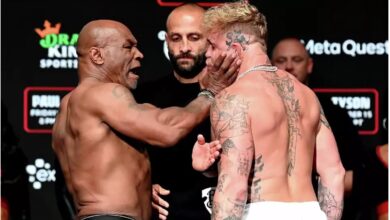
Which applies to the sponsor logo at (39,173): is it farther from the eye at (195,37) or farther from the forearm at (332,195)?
the forearm at (332,195)

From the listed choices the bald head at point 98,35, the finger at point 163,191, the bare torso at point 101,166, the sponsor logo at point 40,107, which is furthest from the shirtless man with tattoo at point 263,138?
the sponsor logo at point 40,107

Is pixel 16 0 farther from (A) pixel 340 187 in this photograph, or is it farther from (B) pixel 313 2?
(A) pixel 340 187

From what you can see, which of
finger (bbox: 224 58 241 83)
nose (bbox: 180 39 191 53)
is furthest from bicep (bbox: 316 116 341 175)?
nose (bbox: 180 39 191 53)

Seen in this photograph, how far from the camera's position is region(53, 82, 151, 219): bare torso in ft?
15.1

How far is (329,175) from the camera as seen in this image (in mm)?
4301

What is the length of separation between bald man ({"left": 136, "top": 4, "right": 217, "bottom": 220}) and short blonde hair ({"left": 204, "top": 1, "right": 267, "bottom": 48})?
2.75 ft

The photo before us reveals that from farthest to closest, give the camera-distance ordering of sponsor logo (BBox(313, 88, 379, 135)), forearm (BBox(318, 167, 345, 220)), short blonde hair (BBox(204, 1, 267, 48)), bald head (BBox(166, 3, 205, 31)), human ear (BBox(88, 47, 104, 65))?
sponsor logo (BBox(313, 88, 379, 135)) < bald head (BBox(166, 3, 205, 31)) < human ear (BBox(88, 47, 104, 65)) < forearm (BBox(318, 167, 345, 220)) < short blonde hair (BBox(204, 1, 267, 48))

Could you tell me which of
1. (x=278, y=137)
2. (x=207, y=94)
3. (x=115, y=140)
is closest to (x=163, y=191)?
(x=115, y=140)

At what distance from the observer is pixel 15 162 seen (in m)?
5.95

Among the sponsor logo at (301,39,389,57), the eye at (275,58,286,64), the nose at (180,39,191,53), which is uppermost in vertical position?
the nose at (180,39,191,53)

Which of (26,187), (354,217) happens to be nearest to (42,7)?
(26,187)

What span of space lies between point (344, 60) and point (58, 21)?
4.96 ft

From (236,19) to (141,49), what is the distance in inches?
71.1

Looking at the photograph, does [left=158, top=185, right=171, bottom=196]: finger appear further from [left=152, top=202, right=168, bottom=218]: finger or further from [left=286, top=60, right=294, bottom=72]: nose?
[left=286, top=60, right=294, bottom=72]: nose
